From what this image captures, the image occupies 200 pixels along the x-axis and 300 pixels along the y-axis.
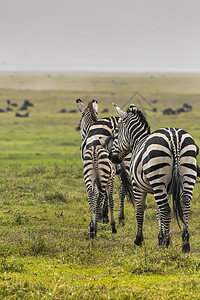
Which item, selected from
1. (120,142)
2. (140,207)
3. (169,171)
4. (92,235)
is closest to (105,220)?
(92,235)

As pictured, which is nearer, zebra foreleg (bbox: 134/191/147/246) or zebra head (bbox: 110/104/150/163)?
zebra foreleg (bbox: 134/191/147/246)

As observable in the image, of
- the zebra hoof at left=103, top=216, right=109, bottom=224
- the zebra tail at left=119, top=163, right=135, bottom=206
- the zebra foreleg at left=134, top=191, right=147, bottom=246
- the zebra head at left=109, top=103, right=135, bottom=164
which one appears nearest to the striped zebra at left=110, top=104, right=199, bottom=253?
the zebra foreleg at left=134, top=191, right=147, bottom=246

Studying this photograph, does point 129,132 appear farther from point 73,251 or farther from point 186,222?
point 73,251

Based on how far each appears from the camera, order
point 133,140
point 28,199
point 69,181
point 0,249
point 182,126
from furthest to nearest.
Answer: point 182,126, point 69,181, point 28,199, point 133,140, point 0,249

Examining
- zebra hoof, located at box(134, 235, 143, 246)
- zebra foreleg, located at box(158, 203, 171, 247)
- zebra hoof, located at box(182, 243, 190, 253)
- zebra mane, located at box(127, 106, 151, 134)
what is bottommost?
zebra hoof, located at box(134, 235, 143, 246)

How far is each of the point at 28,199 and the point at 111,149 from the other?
3.87 m

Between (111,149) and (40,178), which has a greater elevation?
(111,149)

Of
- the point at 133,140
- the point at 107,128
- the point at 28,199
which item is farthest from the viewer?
the point at 28,199

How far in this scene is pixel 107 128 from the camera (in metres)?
9.48

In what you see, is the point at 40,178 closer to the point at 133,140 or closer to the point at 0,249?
the point at 133,140

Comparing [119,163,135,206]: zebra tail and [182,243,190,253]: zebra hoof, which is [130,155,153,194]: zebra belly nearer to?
[182,243,190,253]: zebra hoof

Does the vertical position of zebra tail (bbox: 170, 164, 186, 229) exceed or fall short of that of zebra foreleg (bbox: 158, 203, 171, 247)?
it exceeds it

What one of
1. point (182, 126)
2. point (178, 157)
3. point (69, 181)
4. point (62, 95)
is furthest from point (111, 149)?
point (62, 95)

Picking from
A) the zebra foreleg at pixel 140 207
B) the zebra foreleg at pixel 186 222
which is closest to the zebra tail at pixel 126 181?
the zebra foreleg at pixel 140 207
